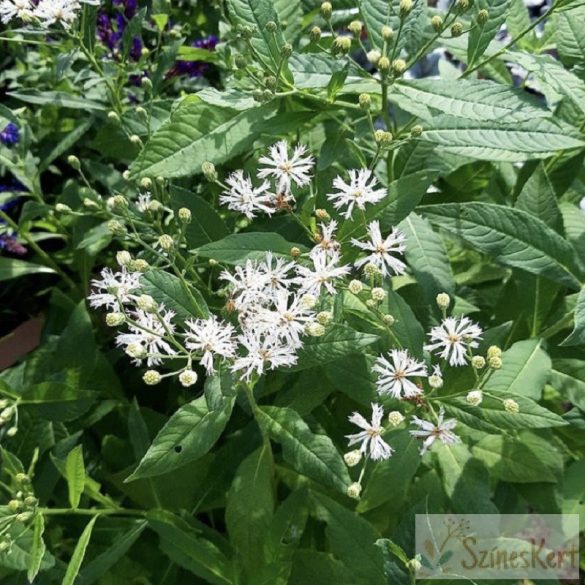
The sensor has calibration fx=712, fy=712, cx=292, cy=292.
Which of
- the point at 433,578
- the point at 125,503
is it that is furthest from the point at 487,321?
the point at 125,503

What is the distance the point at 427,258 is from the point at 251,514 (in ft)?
1.84

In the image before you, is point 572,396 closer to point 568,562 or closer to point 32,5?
point 568,562

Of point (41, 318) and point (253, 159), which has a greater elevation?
point (253, 159)

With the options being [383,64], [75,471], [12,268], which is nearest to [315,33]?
[383,64]

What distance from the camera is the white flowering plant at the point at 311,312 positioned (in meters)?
1.09

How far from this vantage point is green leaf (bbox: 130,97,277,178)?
1.21 metres

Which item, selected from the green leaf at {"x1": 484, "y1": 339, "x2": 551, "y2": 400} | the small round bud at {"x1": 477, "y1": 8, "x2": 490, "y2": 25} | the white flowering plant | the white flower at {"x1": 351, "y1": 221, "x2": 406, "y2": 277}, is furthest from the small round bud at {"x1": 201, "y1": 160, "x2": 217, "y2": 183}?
the green leaf at {"x1": 484, "y1": 339, "x2": 551, "y2": 400}

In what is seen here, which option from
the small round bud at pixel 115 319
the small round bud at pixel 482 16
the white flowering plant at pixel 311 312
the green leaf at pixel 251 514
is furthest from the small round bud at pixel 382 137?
the green leaf at pixel 251 514

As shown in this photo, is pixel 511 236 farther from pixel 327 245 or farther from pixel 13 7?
pixel 13 7

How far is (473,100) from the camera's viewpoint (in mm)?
1166

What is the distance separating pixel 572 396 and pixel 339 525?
1.60 feet

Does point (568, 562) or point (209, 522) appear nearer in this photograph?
point (568, 562)

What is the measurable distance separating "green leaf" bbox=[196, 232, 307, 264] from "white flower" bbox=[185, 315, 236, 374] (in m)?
0.11

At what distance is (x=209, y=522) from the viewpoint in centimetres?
173
